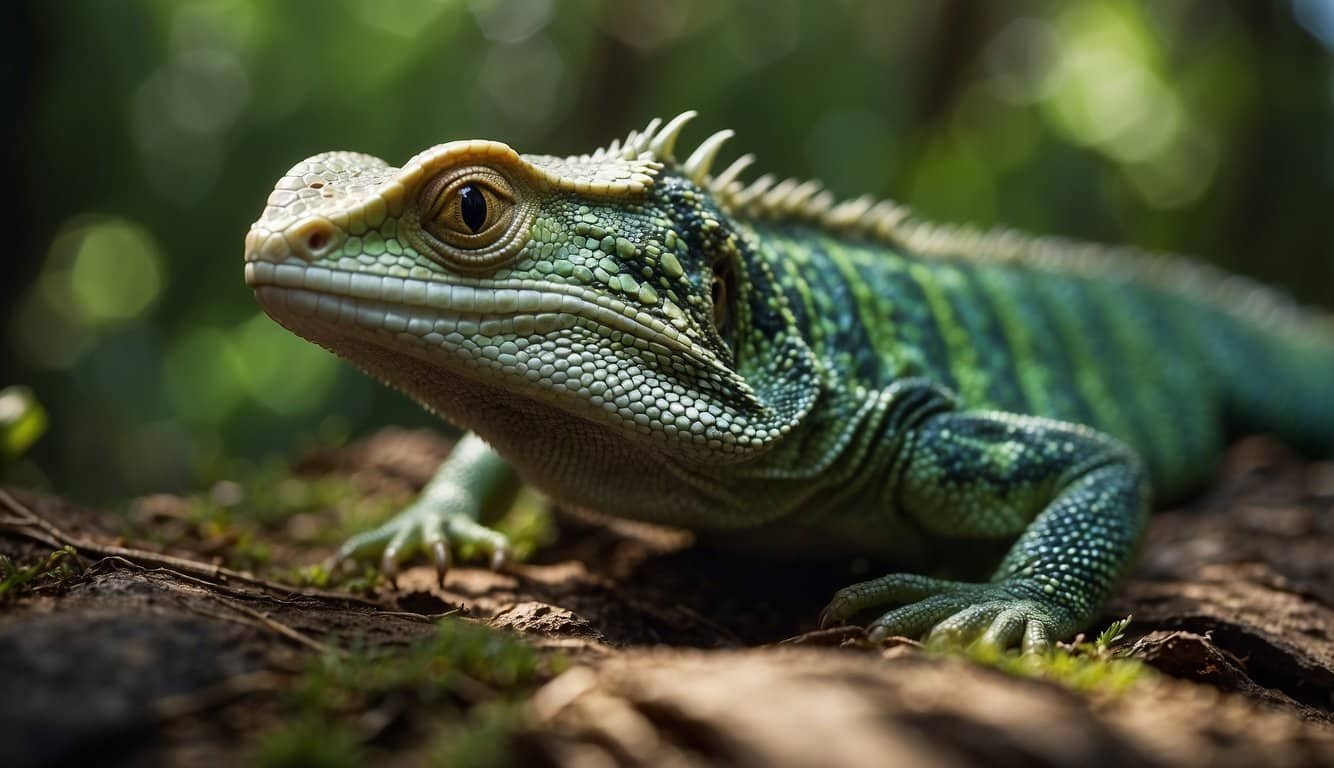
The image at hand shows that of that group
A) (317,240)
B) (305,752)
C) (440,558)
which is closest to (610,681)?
(305,752)

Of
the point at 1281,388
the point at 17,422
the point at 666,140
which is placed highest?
the point at 666,140

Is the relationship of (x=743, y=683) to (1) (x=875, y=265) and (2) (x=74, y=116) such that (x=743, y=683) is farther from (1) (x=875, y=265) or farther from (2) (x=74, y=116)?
(2) (x=74, y=116)

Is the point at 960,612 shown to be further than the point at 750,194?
No

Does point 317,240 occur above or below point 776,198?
below

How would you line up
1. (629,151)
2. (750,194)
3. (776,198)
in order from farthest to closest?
(776,198) → (750,194) → (629,151)

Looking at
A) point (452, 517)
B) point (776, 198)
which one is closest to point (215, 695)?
point (452, 517)

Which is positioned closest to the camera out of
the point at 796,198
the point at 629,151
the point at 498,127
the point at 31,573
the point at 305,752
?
the point at 305,752

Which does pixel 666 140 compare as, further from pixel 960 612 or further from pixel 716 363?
pixel 960 612

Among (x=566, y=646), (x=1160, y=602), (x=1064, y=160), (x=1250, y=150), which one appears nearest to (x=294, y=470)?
(x=566, y=646)
